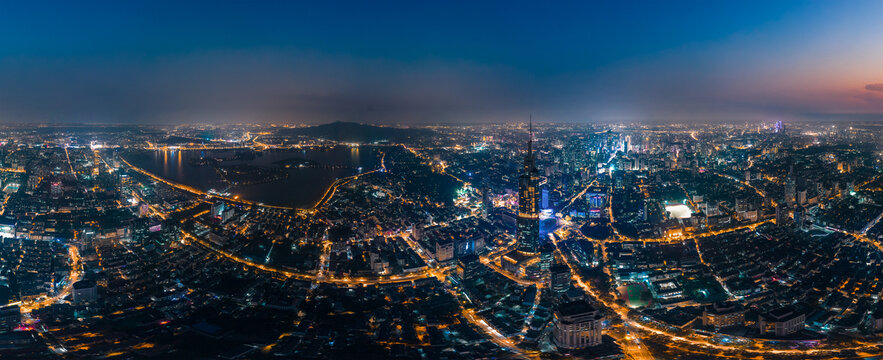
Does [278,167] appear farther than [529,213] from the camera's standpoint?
Yes

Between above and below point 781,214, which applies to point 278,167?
above

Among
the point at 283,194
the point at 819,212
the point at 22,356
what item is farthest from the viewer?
the point at 283,194

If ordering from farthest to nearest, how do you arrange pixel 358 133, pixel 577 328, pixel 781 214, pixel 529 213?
pixel 358 133 < pixel 781 214 < pixel 529 213 < pixel 577 328

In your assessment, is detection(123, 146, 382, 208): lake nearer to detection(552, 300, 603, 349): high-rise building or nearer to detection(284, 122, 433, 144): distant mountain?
detection(284, 122, 433, 144): distant mountain

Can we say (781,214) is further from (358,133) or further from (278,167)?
(358,133)

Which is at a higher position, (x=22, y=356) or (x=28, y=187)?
(x=28, y=187)

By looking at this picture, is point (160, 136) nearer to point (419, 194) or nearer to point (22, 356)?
point (419, 194)

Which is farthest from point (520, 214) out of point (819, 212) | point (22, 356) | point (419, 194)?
point (22, 356)

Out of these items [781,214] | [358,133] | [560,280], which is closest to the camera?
[560,280]

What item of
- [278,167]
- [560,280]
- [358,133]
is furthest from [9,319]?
[358,133]
